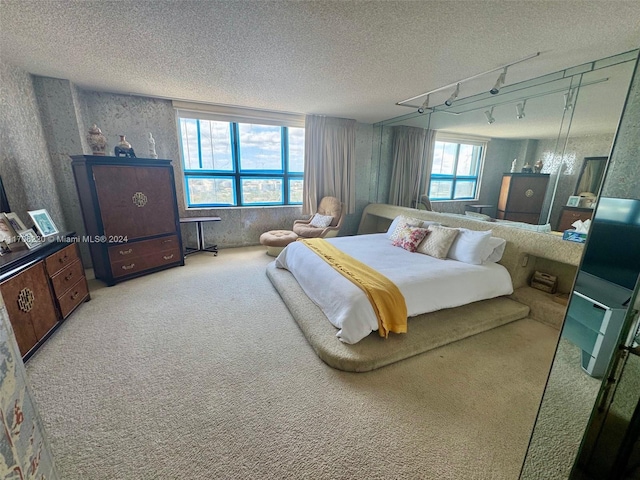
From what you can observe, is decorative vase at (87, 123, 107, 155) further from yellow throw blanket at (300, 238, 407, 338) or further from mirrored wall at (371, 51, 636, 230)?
mirrored wall at (371, 51, 636, 230)

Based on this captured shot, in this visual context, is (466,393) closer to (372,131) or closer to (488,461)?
(488,461)

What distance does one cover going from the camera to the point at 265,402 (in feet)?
4.82

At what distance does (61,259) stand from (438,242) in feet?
11.9

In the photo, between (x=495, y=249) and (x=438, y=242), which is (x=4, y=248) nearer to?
(x=438, y=242)

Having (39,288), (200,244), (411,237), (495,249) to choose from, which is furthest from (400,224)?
(39,288)

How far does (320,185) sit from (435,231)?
2.48 meters

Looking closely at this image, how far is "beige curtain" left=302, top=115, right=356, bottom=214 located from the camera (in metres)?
4.38

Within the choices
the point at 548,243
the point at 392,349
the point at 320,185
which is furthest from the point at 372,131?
the point at 392,349

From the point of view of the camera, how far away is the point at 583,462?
89 centimetres

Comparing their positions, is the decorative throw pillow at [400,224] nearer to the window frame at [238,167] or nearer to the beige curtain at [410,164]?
the beige curtain at [410,164]

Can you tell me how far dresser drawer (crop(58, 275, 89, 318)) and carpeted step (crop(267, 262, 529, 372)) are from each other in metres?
1.90

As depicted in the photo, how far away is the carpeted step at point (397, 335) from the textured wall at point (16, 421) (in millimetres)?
1406

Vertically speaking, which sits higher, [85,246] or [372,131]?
[372,131]

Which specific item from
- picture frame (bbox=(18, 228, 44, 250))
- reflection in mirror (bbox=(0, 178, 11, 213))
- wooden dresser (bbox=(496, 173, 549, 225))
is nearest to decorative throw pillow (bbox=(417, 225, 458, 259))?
wooden dresser (bbox=(496, 173, 549, 225))
